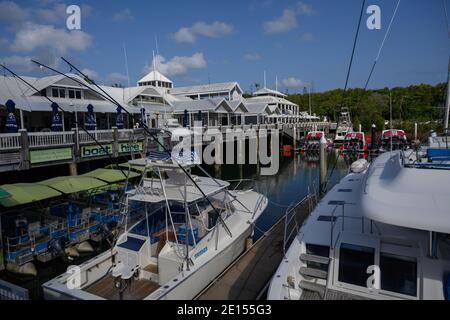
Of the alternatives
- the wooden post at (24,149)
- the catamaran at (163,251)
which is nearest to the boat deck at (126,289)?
the catamaran at (163,251)

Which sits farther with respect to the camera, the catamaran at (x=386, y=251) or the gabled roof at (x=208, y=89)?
the gabled roof at (x=208, y=89)

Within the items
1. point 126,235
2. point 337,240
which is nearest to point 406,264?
point 337,240

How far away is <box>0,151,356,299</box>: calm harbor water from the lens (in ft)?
33.0

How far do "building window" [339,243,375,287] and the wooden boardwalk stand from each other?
2.16 m

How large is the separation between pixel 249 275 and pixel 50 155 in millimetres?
11839

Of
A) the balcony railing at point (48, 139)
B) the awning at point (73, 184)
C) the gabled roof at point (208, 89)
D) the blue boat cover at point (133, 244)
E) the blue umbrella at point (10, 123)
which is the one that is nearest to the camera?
the blue boat cover at point (133, 244)

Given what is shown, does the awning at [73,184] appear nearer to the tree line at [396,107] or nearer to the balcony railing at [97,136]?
the balcony railing at [97,136]

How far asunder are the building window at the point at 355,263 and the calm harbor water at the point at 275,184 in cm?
650

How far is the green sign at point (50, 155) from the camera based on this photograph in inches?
554

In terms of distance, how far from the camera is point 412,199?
502 centimetres

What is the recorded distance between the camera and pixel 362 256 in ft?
18.2

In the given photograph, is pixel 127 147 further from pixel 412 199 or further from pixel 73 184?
pixel 412 199

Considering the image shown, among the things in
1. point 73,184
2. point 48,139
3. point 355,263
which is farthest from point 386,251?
point 48,139

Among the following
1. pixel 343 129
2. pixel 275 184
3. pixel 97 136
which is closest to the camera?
pixel 97 136
